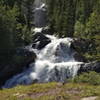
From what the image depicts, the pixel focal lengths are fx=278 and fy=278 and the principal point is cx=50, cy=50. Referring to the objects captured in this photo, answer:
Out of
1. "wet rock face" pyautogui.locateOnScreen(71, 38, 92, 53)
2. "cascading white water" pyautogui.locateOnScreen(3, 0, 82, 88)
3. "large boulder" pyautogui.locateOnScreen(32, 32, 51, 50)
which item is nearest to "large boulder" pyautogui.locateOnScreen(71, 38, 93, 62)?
"wet rock face" pyautogui.locateOnScreen(71, 38, 92, 53)

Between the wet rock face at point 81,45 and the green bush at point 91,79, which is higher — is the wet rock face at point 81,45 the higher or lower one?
the higher one

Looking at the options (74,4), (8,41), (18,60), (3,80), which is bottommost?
(3,80)

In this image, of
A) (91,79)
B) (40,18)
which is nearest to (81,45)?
(91,79)

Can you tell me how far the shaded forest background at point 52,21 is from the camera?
39.4 m

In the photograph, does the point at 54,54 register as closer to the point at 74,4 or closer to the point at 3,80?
the point at 3,80

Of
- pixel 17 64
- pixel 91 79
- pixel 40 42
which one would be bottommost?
pixel 17 64

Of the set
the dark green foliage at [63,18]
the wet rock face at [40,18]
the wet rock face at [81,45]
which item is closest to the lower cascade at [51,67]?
the wet rock face at [81,45]

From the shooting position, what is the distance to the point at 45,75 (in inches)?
1436

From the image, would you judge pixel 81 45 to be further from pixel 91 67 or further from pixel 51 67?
pixel 91 67

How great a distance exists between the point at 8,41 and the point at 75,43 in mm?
11891

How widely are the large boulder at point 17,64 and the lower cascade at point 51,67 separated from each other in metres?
0.69

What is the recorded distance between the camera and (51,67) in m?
37.3

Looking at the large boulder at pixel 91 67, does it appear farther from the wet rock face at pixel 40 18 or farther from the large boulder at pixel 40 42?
the wet rock face at pixel 40 18

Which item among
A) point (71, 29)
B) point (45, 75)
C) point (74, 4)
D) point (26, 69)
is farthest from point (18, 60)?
point (74, 4)
